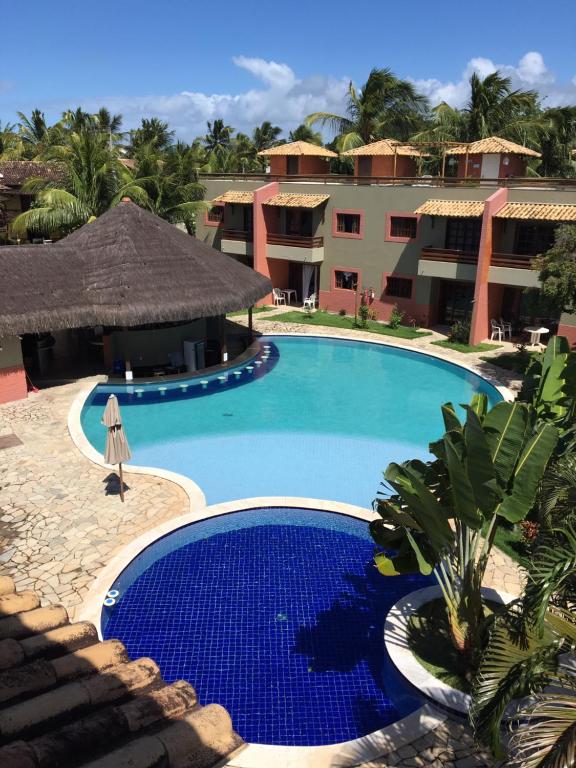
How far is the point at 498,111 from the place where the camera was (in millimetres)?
36906

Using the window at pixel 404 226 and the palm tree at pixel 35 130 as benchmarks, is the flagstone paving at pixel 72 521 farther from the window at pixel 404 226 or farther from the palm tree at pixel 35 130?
the palm tree at pixel 35 130

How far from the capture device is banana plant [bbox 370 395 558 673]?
21.6 feet

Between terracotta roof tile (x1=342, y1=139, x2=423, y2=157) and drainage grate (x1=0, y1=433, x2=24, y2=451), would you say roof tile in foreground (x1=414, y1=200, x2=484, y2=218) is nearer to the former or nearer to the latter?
terracotta roof tile (x1=342, y1=139, x2=423, y2=157)

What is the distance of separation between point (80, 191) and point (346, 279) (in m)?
14.2

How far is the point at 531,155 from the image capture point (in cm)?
2920

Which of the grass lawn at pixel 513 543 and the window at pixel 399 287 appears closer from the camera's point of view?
the grass lawn at pixel 513 543

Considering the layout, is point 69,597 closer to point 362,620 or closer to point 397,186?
point 362,620

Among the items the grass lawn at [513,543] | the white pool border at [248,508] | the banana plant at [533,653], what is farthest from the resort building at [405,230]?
the banana plant at [533,653]

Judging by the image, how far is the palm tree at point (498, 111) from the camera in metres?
36.2

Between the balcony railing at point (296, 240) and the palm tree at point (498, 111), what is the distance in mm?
14144

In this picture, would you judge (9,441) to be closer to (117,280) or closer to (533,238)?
(117,280)

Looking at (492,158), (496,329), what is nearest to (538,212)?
(496,329)

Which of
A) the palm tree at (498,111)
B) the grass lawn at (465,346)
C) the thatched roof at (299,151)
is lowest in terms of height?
the grass lawn at (465,346)

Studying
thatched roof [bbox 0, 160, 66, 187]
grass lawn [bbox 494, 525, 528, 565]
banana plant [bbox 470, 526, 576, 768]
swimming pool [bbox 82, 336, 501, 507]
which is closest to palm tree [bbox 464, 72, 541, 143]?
swimming pool [bbox 82, 336, 501, 507]
